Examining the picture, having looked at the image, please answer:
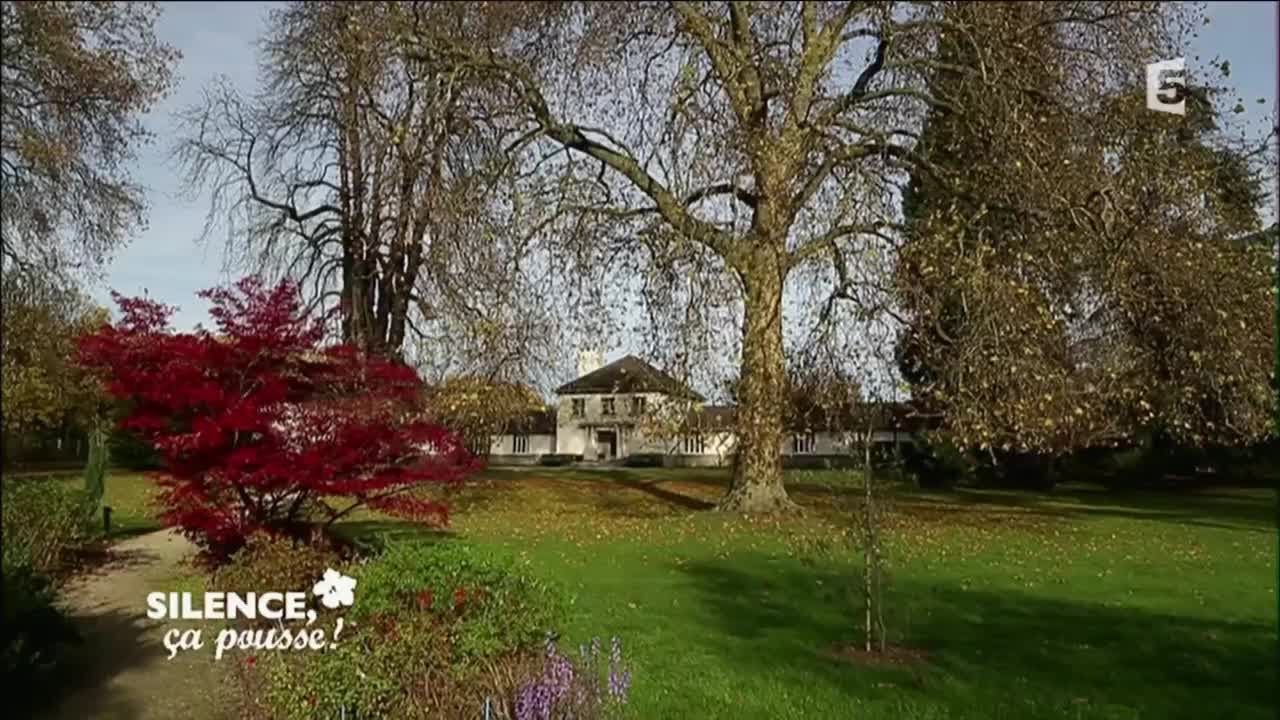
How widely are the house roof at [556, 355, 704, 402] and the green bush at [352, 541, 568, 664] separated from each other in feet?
27.7

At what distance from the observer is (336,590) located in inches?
204

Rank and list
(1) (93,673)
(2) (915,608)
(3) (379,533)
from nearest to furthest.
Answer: (1) (93,673) < (2) (915,608) < (3) (379,533)

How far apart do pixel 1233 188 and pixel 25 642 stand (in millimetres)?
13206

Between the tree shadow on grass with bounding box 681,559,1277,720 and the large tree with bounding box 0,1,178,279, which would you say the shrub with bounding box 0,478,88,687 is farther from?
the tree shadow on grass with bounding box 681,559,1277,720

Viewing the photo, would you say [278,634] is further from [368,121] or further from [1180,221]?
[1180,221]

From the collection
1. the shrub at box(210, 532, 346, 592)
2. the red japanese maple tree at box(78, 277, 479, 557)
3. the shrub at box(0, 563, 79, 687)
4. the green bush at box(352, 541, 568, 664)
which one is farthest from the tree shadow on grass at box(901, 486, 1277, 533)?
the shrub at box(0, 563, 79, 687)

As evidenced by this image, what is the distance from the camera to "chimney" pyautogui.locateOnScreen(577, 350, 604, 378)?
43.4 ft

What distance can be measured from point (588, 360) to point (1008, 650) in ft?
25.0

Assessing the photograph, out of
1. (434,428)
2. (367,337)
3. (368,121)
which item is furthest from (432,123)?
(434,428)

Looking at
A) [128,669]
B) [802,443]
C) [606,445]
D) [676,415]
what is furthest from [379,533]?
[606,445]

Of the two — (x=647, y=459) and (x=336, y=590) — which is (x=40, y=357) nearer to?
(x=336, y=590)

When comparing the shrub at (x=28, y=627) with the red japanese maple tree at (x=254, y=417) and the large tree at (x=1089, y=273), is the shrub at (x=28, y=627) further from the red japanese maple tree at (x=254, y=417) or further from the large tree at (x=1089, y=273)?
the large tree at (x=1089, y=273)

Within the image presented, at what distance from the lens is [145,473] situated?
814 centimetres

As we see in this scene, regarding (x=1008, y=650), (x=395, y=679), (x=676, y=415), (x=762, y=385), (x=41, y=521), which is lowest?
(x=1008, y=650)
